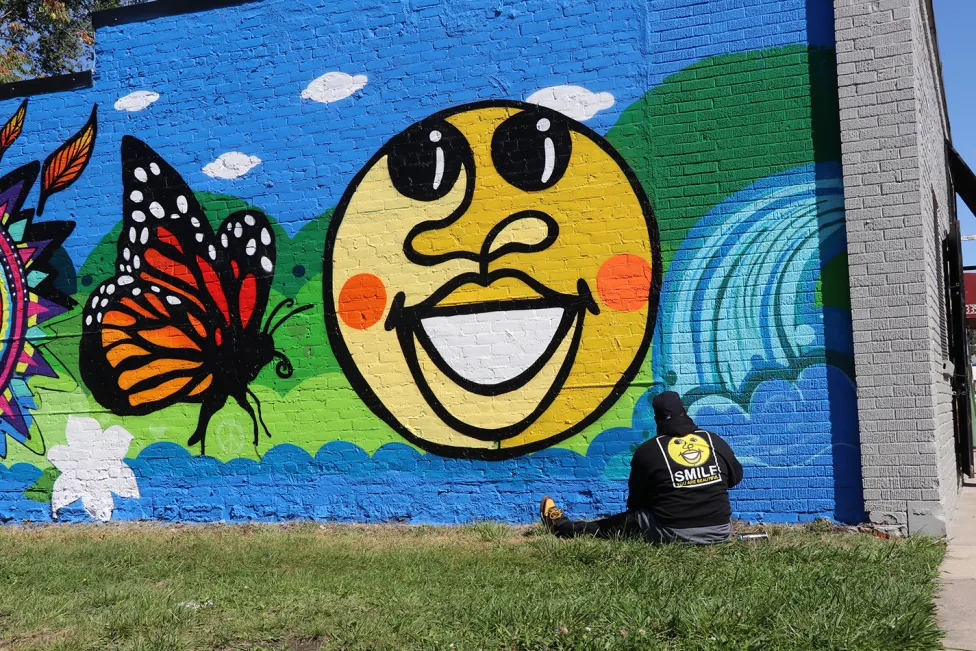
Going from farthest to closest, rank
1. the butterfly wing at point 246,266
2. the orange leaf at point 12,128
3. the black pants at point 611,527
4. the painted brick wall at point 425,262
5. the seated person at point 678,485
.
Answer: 1. the orange leaf at point 12,128
2. the butterfly wing at point 246,266
3. the painted brick wall at point 425,262
4. the black pants at point 611,527
5. the seated person at point 678,485

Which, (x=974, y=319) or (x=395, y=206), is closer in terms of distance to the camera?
(x=395, y=206)

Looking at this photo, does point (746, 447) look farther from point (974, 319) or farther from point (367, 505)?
point (974, 319)

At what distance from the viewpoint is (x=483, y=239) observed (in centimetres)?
895

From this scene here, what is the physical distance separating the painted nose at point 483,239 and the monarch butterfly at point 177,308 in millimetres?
1327

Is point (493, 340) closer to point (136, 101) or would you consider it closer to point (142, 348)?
point (142, 348)

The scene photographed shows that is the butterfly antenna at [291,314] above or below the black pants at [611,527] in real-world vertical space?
above

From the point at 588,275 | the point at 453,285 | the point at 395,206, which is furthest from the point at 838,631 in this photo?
the point at 395,206

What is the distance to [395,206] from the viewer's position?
920 centimetres

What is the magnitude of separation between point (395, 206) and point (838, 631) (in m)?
5.85

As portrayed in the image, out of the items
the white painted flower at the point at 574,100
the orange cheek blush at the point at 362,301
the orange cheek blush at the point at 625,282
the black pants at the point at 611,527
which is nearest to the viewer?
the black pants at the point at 611,527

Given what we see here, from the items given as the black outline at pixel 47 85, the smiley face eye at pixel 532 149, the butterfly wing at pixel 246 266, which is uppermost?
the black outline at pixel 47 85

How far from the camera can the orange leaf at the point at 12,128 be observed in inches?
415

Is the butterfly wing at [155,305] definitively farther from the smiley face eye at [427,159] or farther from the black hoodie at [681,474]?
the black hoodie at [681,474]

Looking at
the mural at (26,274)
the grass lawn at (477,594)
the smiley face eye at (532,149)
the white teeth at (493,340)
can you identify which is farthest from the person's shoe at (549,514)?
the mural at (26,274)
